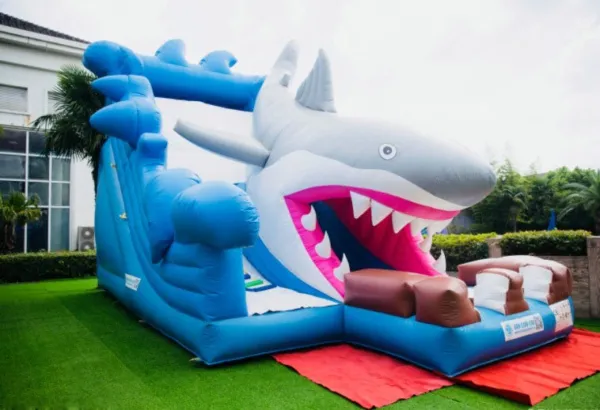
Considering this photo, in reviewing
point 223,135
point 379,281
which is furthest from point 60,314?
point 379,281

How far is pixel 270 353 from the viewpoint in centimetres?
298

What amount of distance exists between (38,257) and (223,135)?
6365 millimetres

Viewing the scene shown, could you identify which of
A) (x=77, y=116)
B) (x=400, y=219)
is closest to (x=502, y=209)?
(x=77, y=116)

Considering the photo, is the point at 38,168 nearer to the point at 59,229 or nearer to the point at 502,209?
the point at 59,229

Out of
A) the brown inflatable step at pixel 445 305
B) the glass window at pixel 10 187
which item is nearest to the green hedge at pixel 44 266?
the glass window at pixel 10 187

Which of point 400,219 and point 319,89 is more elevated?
point 319,89

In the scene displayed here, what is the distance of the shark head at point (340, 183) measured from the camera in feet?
10.3

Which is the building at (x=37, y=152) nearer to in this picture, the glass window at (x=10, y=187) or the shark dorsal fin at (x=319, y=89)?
the glass window at (x=10, y=187)

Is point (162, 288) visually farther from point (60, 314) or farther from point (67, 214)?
point (67, 214)

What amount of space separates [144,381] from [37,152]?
9847 mm

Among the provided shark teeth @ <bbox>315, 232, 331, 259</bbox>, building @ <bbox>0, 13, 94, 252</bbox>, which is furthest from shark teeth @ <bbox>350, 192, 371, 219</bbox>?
building @ <bbox>0, 13, 94, 252</bbox>

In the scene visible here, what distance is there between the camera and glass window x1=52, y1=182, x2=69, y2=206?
435 inches

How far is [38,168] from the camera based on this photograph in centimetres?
1080

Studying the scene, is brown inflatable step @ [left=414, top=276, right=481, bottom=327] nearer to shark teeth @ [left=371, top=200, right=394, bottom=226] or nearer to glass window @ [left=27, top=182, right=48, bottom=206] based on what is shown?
shark teeth @ [left=371, top=200, right=394, bottom=226]
